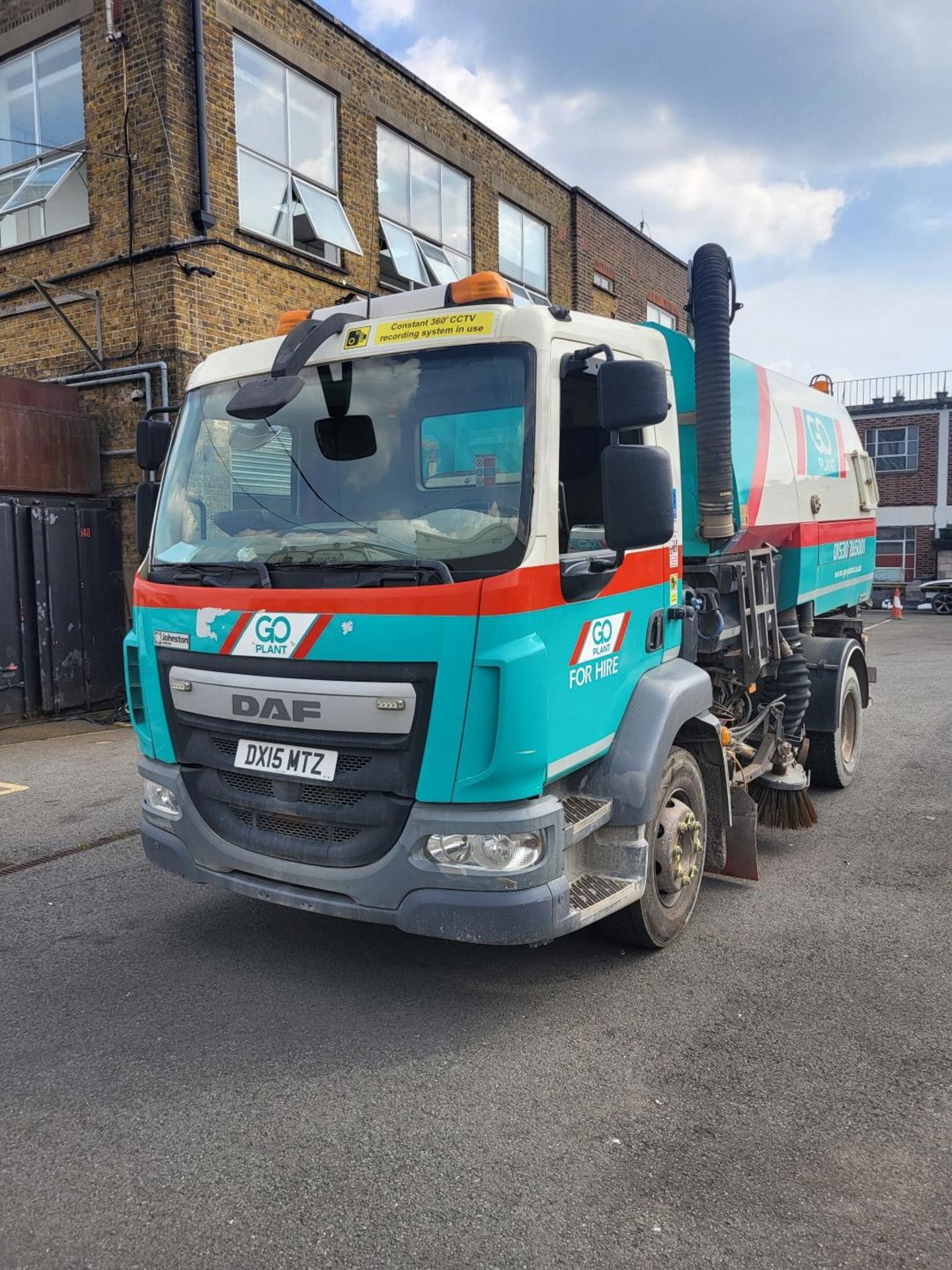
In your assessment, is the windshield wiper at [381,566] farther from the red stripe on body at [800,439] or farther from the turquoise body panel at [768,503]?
the red stripe on body at [800,439]

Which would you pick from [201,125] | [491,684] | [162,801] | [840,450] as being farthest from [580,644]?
[201,125]

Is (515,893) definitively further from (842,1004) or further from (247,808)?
(842,1004)

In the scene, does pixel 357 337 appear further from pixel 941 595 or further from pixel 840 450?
pixel 941 595

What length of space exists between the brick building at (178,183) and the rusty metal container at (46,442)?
24cm

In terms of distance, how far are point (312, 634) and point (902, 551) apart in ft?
111

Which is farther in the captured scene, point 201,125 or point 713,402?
point 201,125

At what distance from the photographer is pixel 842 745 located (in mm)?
7094

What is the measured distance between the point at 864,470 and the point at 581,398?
17.9 ft

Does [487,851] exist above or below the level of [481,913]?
above

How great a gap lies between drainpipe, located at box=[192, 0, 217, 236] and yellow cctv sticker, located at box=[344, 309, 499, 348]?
25.3 ft

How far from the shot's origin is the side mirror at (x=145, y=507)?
461 centimetres

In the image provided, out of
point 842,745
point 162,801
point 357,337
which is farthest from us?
point 842,745

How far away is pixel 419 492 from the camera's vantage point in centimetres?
350

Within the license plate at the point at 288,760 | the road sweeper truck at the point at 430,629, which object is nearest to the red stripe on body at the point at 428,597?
the road sweeper truck at the point at 430,629
